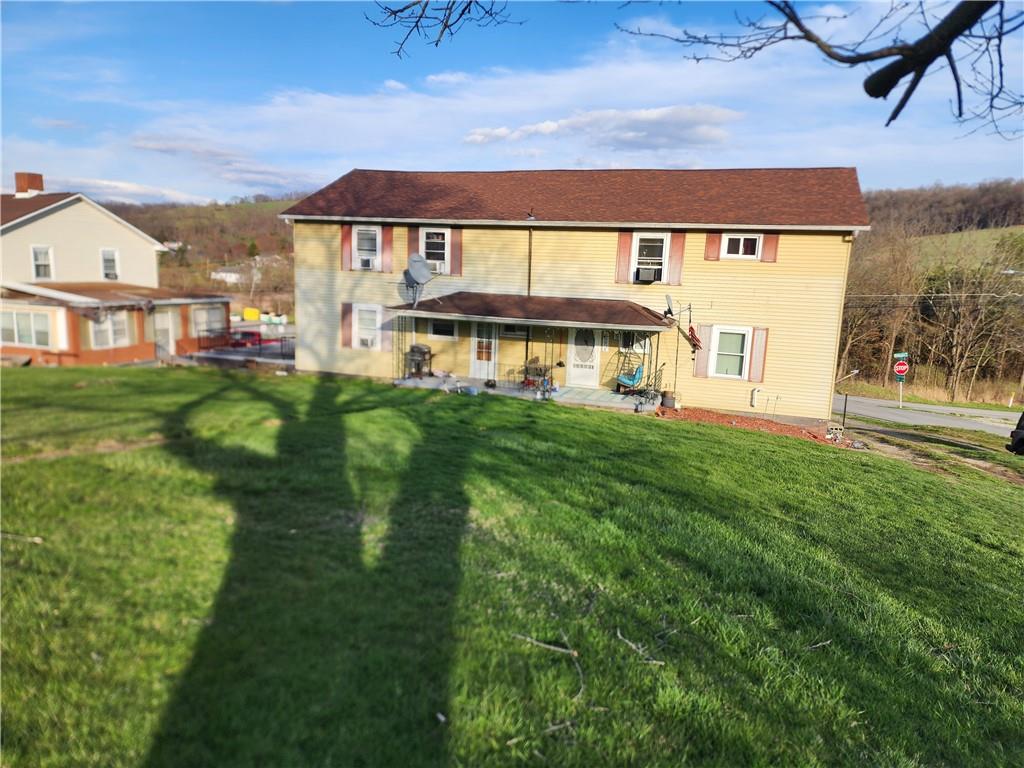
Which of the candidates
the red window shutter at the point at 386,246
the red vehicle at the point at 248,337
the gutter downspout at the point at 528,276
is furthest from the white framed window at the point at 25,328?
the red vehicle at the point at 248,337

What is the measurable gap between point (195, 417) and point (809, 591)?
4675 mm

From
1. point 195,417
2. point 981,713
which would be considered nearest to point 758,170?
point 981,713

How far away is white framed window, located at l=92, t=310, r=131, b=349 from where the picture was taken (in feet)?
10.2

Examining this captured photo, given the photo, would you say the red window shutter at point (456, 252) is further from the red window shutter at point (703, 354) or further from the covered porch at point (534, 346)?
the red window shutter at point (703, 354)

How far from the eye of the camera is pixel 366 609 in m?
3.11

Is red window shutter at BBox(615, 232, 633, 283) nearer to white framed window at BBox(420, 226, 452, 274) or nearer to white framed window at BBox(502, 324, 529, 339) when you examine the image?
white framed window at BBox(502, 324, 529, 339)

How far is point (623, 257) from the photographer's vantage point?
1708cm

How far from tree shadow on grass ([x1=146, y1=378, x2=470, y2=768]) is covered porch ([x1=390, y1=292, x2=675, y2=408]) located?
454 inches

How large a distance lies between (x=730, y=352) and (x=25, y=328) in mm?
16370

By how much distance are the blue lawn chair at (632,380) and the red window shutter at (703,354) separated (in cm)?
163

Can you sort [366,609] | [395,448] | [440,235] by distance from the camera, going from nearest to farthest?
[366,609], [395,448], [440,235]

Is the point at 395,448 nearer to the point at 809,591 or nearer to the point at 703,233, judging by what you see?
the point at 809,591

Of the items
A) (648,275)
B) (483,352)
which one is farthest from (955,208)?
(483,352)

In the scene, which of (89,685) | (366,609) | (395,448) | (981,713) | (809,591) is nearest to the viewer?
(89,685)
